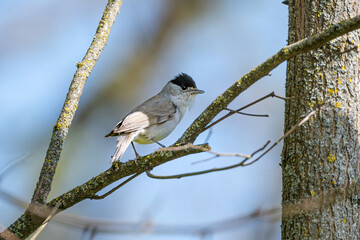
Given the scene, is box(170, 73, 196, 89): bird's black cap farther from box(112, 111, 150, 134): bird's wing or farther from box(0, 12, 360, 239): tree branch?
box(0, 12, 360, 239): tree branch

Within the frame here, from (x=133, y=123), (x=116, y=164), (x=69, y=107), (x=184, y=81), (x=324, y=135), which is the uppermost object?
(x=184, y=81)

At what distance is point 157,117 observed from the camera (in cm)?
495

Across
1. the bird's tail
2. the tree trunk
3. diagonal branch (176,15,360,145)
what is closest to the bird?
the bird's tail

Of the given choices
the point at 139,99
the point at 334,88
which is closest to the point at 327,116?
the point at 334,88

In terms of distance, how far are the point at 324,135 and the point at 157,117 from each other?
8.00ft

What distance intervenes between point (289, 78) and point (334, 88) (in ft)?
1.12

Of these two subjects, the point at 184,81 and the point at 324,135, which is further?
the point at 184,81

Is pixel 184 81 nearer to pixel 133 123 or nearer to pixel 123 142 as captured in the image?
pixel 133 123

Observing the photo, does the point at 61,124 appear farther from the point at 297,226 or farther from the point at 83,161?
the point at 83,161

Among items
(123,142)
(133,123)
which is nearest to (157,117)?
(133,123)

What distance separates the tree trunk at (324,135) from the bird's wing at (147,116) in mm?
1904

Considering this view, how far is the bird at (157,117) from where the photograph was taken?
441 centimetres

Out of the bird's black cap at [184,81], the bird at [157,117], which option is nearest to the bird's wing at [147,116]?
the bird at [157,117]

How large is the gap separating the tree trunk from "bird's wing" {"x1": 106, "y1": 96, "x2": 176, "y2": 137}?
1.90 meters
